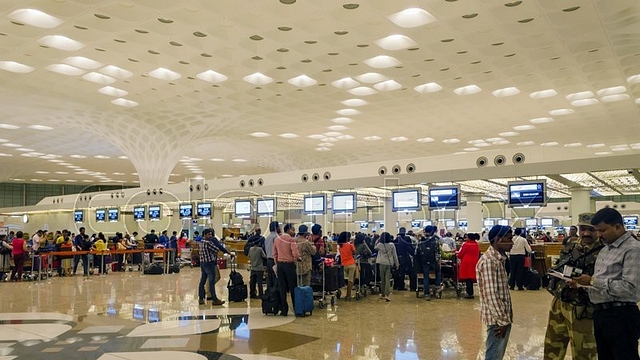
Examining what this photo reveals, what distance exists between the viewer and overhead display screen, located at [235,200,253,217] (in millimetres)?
22625

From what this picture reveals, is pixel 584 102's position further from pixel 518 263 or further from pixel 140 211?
pixel 140 211

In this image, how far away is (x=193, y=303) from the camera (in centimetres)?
1133

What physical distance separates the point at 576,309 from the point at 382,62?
1143 centimetres

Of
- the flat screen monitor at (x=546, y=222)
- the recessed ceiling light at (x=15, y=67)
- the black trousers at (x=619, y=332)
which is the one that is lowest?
the black trousers at (x=619, y=332)

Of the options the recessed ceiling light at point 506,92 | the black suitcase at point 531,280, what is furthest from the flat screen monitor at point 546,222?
the black suitcase at point 531,280

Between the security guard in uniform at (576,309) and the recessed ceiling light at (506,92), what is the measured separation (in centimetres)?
1428

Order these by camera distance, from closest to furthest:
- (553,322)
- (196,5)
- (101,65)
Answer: (553,322) → (196,5) → (101,65)

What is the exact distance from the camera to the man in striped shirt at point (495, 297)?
14.8 feet

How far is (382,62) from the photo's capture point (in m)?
15.1

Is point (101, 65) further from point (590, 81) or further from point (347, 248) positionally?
point (590, 81)

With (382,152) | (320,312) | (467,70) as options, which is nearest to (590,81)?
(467,70)

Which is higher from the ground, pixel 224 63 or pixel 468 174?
pixel 224 63

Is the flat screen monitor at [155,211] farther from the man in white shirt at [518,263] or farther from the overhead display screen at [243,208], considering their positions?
the man in white shirt at [518,263]

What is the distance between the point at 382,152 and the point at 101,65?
2077 centimetres
